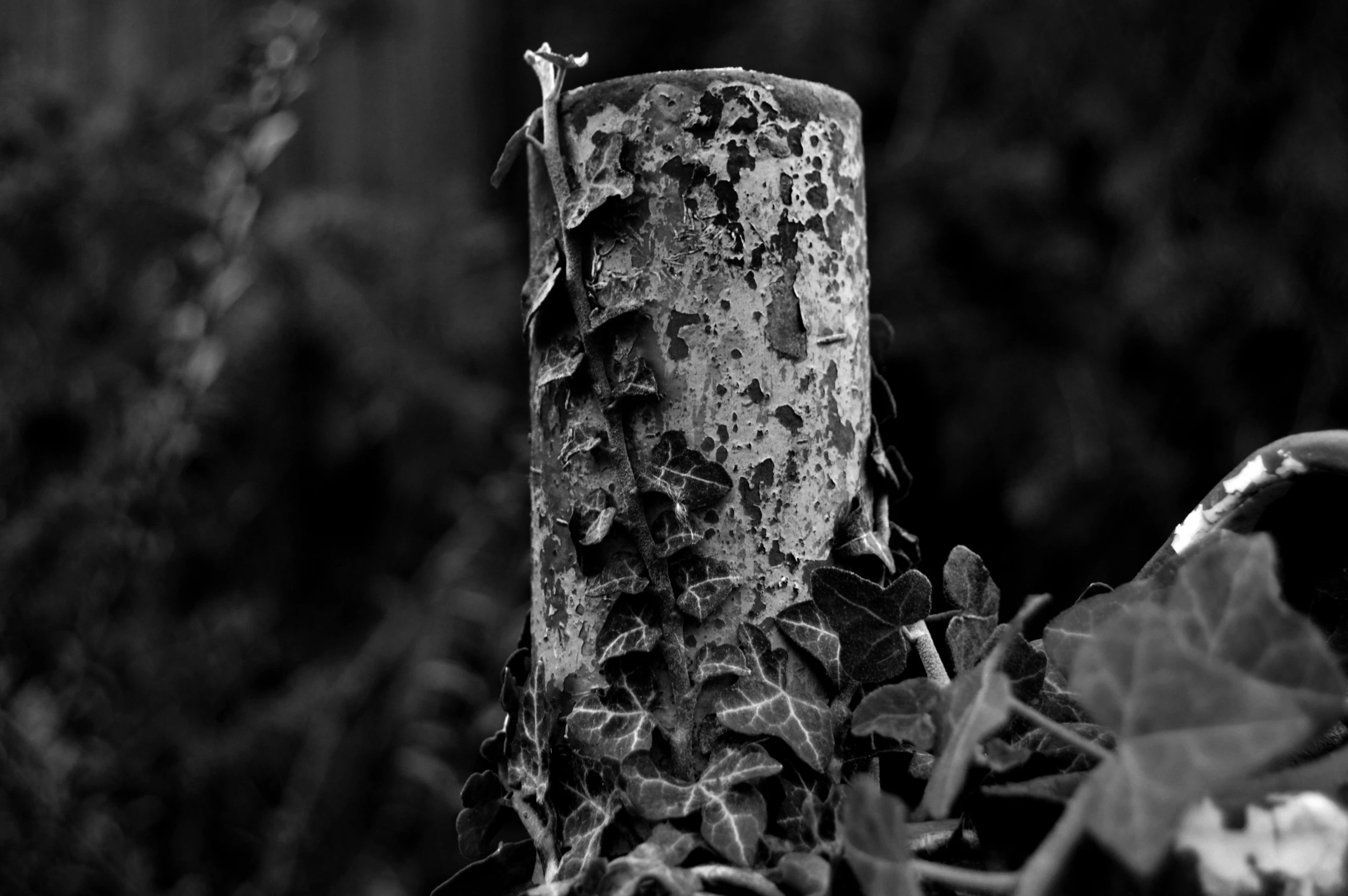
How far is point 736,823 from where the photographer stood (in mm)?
412

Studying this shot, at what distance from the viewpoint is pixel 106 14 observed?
7.71 feet

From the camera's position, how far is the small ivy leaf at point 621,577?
0.46 m

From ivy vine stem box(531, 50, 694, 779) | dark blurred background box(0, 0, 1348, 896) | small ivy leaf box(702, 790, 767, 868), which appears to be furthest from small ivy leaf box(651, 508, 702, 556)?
dark blurred background box(0, 0, 1348, 896)

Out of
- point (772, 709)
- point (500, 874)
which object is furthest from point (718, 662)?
point (500, 874)

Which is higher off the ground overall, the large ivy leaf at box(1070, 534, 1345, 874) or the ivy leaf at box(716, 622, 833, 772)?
the large ivy leaf at box(1070, 534, 1345, 874)

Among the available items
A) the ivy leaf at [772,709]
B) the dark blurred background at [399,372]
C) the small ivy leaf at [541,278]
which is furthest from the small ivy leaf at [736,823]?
the dark blurred background at [399,372]

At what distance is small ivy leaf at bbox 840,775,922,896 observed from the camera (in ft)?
1.01

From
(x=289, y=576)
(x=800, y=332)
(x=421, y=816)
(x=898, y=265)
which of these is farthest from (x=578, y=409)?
(x=289, y=576)

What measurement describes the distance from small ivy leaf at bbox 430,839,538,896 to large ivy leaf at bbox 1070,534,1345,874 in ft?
0.84

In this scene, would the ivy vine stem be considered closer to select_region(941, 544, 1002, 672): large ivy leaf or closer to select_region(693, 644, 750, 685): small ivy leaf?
select_region(693, 644, 750, 685): small ivy leaf

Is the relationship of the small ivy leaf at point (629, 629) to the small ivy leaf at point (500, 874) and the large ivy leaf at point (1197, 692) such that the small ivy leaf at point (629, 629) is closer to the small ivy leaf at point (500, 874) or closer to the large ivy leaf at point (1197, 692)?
the small ivy leaf at point (500, 874)

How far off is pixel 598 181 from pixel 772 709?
0.81 ft

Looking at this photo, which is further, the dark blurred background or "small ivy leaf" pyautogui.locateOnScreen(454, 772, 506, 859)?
the dark blurred background

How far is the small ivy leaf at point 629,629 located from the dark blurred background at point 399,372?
107cm
